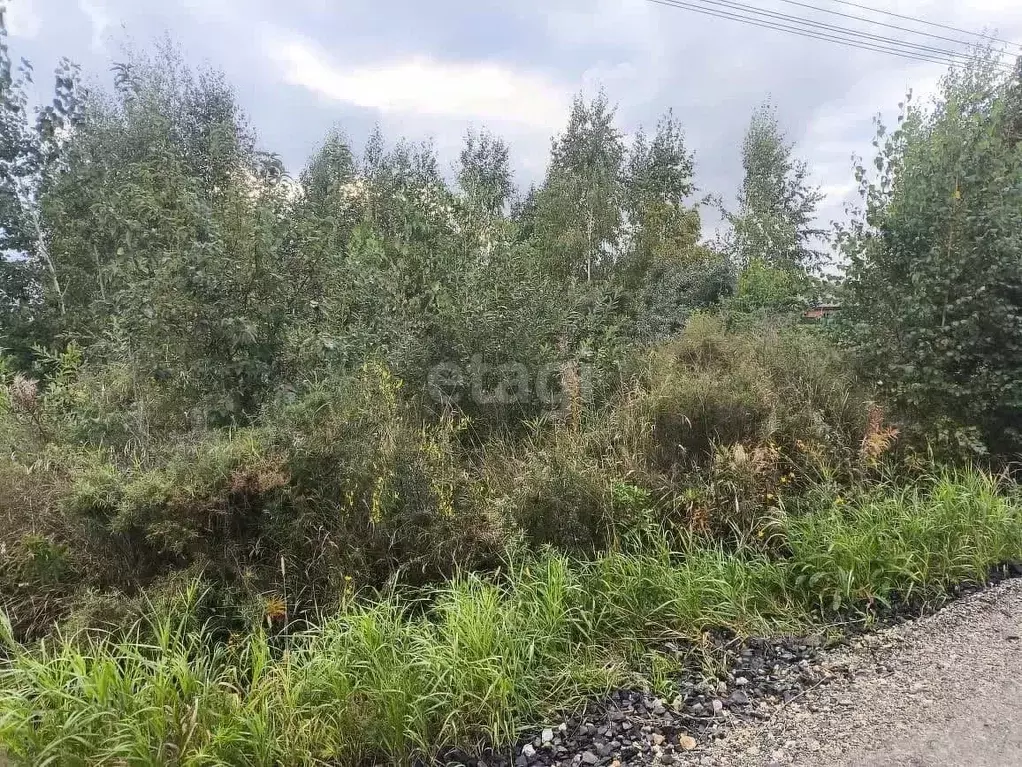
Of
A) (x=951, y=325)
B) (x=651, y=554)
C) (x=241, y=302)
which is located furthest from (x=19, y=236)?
(x=951, y=325)

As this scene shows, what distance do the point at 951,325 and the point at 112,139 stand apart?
10502 millimetres

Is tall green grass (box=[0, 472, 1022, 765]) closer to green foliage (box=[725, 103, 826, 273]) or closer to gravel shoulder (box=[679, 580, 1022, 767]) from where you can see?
gravel shoulder (box=[679, 580, 1022, 767])

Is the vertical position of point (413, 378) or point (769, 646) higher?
point (413, 378)

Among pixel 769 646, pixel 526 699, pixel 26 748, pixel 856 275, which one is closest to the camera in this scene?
pixel 26 748

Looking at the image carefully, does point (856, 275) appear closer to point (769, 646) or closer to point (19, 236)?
point (769, 646)

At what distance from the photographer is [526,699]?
233 centimetres

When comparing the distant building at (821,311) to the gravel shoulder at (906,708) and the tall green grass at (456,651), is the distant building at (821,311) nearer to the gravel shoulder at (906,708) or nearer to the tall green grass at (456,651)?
the tall green grass at (456,651)

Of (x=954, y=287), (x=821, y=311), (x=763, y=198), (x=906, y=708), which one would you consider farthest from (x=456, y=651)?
(x=763, y=198)

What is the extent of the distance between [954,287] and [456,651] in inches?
193

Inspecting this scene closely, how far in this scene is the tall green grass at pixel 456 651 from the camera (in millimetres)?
2057

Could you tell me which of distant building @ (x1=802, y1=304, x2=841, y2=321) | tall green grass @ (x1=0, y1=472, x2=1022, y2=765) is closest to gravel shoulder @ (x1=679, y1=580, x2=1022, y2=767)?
tall green grass @ (x1=0, y1=472, x2=1022, y2=765)

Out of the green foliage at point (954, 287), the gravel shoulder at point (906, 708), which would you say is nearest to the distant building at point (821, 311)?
the green foliage at point (954, 287)

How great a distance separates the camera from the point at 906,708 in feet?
7.38

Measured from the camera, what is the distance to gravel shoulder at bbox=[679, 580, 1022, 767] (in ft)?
6.68
